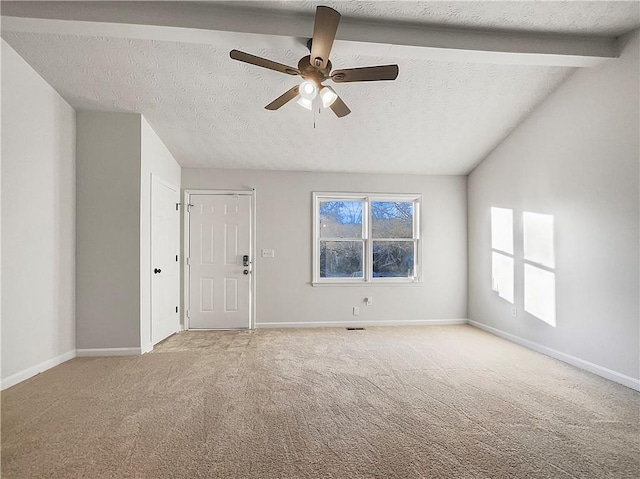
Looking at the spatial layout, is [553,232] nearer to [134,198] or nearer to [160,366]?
[160,366]

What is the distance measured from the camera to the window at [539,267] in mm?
3848

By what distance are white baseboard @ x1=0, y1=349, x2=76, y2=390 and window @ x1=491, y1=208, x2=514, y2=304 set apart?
531cm

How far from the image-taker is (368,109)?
393cm

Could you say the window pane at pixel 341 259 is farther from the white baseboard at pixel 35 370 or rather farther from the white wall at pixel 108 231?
the white baseboard at pixel 35 370

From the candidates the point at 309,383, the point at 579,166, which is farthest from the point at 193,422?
the point at 579,166

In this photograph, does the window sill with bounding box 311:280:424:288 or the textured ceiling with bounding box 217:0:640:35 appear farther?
the window sill with bounding box 311:280:424:288

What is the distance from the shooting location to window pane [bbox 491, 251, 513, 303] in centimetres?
452

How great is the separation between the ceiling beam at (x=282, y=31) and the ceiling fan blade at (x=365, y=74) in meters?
0.47

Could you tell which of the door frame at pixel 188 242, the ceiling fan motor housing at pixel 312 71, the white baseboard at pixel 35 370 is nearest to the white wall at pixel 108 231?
the white baseboard at pixel 35 370

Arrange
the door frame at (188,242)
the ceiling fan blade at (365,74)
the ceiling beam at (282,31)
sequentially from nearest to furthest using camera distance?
the ceiling fan blade at (365,74) → the ceiling beam at (282,31) → the door frame at (188,242)

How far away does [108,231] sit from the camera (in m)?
3.84

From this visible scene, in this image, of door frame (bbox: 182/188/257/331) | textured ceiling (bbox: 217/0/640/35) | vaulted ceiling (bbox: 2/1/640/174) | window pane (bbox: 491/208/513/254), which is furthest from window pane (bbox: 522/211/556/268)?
door frame (bbox: 182/188/257/331)

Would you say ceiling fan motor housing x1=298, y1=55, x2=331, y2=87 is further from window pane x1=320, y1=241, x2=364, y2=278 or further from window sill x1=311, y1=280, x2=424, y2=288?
window sill x1=311, y1=280, x2=424, y2=288

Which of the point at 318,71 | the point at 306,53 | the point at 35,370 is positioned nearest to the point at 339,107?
the point at 318,71
